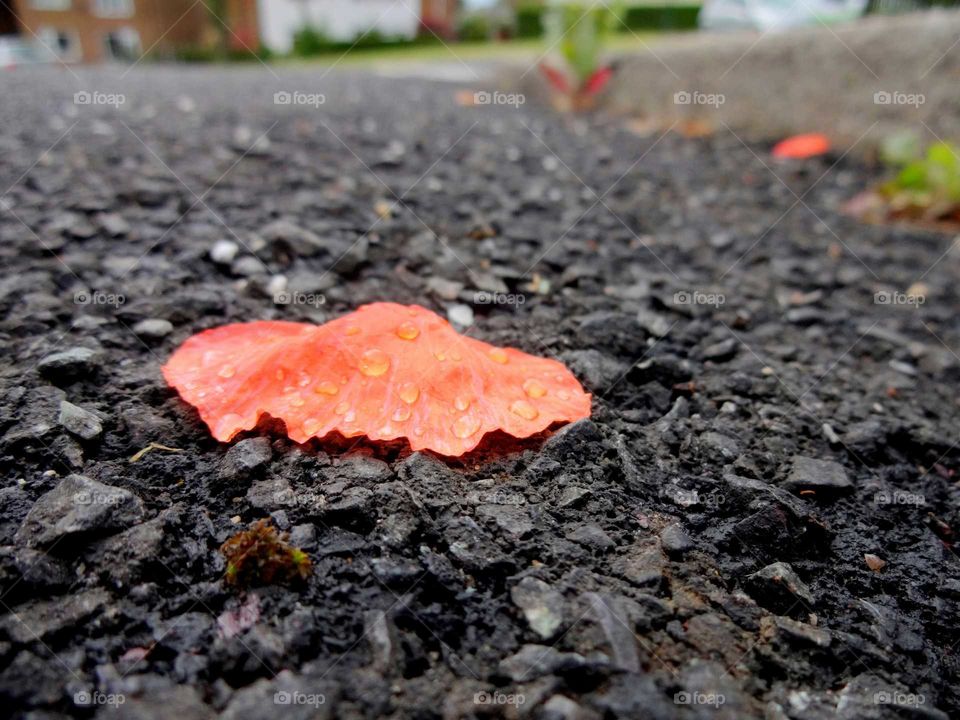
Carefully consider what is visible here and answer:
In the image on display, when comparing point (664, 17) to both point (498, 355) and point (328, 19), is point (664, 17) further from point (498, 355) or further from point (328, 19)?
point (498, 355)

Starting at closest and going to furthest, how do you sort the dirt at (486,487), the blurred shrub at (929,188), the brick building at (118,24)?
the dirt at (486,487) < the blurred shrub at (929,188) < the brick building at (118,24)

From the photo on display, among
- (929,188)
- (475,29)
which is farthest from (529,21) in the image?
(929,188)

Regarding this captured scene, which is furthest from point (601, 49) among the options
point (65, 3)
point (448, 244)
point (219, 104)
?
point (65, 3)

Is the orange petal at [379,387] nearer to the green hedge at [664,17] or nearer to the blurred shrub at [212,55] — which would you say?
the blurred shrub at [212,55]

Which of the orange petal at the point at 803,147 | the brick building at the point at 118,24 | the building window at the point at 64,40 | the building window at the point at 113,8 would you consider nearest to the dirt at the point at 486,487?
the orange petal at the point at 803,147

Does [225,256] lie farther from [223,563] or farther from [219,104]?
[219,104]

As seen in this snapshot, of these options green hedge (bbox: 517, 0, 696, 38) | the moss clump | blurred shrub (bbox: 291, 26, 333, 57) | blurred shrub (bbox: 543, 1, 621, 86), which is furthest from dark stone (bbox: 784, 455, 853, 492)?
blurred shrub (bbox: 291, 26, 333, 57)

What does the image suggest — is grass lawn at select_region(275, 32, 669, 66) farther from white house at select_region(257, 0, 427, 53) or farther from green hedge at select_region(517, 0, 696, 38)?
green hedge at select_region(517, 0, 696, 38)
